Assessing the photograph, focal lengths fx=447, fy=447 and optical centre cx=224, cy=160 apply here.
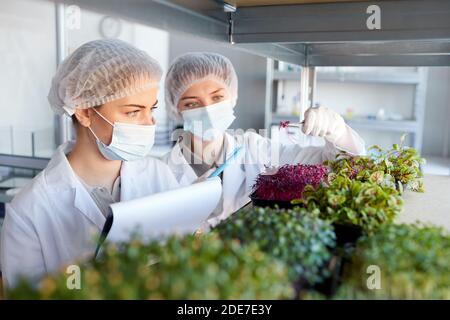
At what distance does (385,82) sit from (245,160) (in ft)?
8.87

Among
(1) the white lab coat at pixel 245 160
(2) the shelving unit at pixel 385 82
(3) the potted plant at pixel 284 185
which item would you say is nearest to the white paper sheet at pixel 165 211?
(3) the potted plant at pixel 284 185

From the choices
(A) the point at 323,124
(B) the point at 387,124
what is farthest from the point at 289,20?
(B) the point at 387,124

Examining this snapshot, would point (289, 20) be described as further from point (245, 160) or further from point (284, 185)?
point (245, 160)

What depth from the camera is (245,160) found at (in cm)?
197

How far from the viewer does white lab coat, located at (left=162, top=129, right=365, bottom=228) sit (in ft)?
5.98

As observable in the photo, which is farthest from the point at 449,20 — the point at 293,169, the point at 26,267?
the point at 26,267

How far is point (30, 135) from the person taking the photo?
3.29m

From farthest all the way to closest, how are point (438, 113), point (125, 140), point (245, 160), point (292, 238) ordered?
point (438, 113) → point (245, 160) → point (125, 140) → point (292, 238)

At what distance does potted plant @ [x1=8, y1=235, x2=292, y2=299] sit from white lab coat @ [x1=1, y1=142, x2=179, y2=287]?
730mm

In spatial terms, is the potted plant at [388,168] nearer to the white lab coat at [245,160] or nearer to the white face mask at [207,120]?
the white lab coat at [245,160]

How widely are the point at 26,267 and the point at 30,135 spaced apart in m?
2.27

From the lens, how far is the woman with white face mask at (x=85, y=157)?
4.16 feet

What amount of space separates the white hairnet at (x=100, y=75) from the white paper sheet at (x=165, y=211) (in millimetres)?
485
